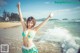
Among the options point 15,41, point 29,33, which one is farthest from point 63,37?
point 15,41

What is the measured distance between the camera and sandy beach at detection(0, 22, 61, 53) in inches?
85.4

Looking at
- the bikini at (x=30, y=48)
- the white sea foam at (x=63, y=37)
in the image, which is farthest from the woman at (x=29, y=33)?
the white sea foam at (x=63, y=37)

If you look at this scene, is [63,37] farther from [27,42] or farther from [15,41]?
[15,41]

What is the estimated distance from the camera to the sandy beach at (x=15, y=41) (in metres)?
2.17

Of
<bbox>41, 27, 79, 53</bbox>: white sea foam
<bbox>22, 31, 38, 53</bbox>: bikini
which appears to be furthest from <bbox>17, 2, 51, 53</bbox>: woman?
<bbox>41, 27, 79, 53</bbox>: white sea foam

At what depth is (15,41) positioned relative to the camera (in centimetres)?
223

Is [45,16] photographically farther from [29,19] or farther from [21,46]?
[21,46]

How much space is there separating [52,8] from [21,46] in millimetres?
561

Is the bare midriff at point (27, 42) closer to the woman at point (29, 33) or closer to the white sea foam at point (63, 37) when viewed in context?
the woman at point (29, 33)

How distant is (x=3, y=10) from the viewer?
7.43 feet

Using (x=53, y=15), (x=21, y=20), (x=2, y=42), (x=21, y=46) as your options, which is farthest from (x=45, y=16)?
(x=2, y=42)

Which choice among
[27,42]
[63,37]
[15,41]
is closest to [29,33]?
[27,42]

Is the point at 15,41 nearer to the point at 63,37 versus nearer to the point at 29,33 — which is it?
the point at 29,33

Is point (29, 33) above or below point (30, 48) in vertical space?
above
